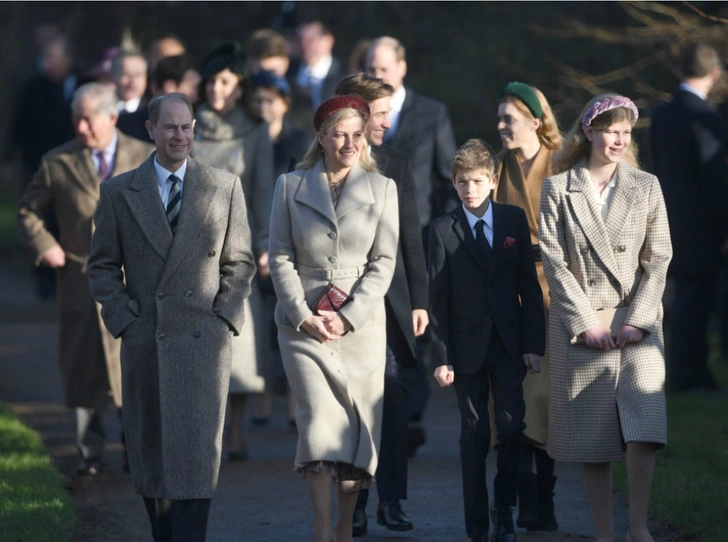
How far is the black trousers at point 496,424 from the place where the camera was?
650 centimetres

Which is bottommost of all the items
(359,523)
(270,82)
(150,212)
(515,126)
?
(359,523)

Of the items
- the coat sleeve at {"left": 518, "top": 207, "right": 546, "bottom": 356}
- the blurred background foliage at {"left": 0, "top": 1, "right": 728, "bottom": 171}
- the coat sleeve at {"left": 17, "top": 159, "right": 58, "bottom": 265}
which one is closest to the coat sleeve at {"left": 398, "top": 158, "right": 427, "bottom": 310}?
the coat sleeve at {"left": 518, "top": 207, "right": 546, "bottom": 356}

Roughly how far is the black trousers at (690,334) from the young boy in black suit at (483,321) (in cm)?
478

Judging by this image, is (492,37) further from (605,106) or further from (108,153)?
(605,106)

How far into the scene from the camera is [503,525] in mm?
6500

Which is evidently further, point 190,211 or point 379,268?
point 379,268

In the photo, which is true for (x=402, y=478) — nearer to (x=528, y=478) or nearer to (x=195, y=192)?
(x=528, y=478)

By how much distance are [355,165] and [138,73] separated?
16.8ft

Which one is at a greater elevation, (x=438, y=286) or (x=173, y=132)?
(x=173, y=132)

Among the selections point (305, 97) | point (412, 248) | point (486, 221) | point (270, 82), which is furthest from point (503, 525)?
point (305, 97)

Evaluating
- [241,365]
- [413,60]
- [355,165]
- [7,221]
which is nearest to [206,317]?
[355,165]

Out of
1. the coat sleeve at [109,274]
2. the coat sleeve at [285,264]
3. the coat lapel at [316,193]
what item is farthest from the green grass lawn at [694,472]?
the coat sleeve at [109,274]

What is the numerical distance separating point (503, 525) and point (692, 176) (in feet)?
17.1

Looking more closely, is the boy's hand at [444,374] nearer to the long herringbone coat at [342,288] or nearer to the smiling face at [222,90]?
the long herringbone coat at [342,288]
